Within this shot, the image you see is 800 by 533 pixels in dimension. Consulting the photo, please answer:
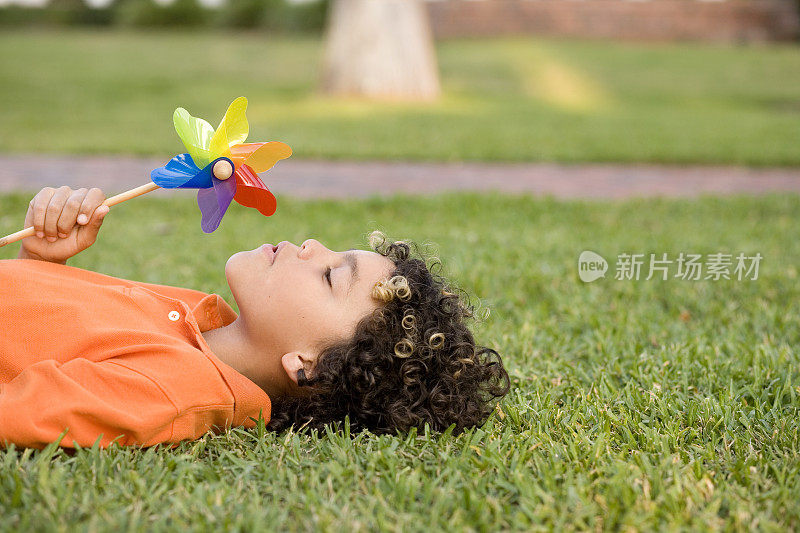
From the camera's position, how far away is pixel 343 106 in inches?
434

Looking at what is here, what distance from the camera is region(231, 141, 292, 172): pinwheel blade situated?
6.63ft

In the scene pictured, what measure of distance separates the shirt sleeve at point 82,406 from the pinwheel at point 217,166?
41 centimetres

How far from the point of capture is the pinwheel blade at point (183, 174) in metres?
1.96

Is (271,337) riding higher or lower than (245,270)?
lower

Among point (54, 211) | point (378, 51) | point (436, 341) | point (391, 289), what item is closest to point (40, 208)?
point (54, 211)

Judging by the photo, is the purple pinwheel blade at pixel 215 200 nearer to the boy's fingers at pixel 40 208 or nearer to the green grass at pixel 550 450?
the boy's fingers at pixel 40 208

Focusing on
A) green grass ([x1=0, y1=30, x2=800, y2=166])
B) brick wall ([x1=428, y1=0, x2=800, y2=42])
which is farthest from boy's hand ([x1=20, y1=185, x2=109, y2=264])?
brick wall ([x1=428, y1=0, x2=800, y2=42])

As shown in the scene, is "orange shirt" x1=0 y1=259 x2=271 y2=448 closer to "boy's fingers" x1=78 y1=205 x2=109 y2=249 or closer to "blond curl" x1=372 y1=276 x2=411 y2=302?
"boy's fingers" x1=78 y1=205 x2=109 y2=249

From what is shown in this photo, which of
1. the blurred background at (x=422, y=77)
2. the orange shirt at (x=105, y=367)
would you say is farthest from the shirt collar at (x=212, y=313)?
the blurred background at (x=422, y=77)

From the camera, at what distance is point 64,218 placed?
2031 mm

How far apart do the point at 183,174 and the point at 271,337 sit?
18.5 inches

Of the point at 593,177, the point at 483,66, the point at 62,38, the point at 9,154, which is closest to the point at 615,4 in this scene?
the point at 483,66

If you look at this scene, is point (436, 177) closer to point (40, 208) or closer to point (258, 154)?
point (258, 154)

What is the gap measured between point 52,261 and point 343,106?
914 cm
